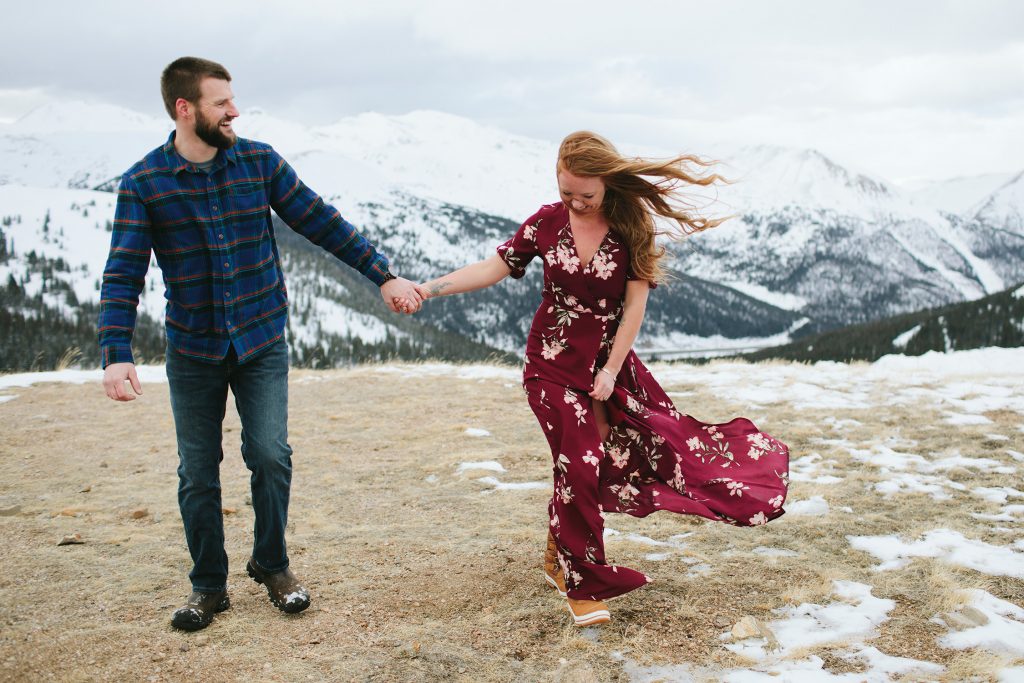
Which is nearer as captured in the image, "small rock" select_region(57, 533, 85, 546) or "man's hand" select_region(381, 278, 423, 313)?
"man's hand" select_region(381, 278, 423, 313)

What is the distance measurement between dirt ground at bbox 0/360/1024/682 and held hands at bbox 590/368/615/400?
1270mm

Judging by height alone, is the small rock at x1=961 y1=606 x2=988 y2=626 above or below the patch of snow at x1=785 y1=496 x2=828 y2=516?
below

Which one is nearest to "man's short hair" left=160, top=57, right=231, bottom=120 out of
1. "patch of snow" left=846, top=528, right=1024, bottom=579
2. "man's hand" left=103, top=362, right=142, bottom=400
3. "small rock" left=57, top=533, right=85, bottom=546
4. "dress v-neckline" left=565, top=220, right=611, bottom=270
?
"man's hand" left=103, top=362, right=142, bottom=400

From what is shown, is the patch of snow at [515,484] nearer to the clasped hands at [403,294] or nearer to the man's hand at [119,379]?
the clasped hands at [403,294]

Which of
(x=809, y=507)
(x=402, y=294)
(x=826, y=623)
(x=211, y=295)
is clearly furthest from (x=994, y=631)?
(x=211, y=295)

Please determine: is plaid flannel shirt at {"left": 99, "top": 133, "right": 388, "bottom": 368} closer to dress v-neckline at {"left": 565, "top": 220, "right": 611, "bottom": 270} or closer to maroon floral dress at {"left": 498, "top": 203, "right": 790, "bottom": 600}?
maroon floral dress at {"left": 498, "top": 203, "right": 790, "bottom": 600}

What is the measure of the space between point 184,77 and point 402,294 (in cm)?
171

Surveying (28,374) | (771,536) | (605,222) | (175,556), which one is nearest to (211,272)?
(605,222)

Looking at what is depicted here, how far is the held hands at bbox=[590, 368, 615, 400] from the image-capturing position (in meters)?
4.68

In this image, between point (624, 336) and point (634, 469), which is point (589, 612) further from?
point (624, 336)

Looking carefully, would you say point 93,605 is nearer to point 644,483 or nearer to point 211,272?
point 211,272

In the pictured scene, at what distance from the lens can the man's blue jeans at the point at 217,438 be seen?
4.41m

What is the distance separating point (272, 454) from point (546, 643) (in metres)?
1.84

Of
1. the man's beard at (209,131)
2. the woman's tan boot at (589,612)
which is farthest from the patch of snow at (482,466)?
the man's beard at (209,131)
